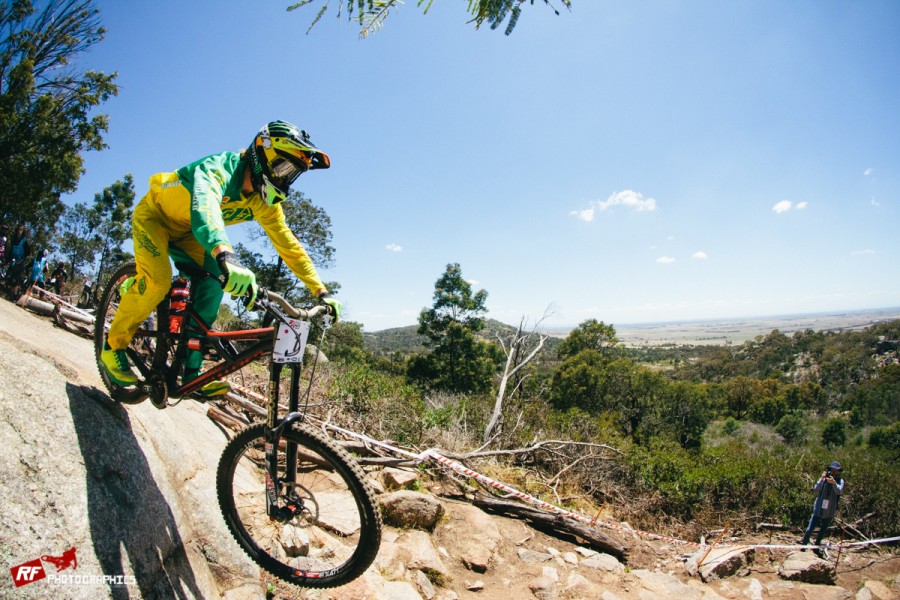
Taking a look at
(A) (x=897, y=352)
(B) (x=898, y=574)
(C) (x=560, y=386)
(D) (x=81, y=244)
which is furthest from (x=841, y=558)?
(A) (x=897, y=352)

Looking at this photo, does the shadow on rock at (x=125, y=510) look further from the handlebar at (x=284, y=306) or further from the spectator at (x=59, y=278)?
the spectator at (x=59, y=278)

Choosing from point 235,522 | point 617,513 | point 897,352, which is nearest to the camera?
point 235,522

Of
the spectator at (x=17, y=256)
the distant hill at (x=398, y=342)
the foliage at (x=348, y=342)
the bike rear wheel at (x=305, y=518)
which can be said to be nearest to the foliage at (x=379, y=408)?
the bike rear wheel at (x=305, y=518)

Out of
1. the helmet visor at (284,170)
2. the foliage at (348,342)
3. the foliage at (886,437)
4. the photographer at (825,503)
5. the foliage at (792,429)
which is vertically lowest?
the foliage at (792,429)

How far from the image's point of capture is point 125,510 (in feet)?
8.13

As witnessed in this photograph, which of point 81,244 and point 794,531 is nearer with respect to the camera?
point 794,531

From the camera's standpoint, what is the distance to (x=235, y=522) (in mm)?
2750

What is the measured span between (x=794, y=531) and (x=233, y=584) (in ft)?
55.9

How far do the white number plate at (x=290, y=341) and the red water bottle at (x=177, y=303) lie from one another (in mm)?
1111

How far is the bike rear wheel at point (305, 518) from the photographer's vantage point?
7.71 feet

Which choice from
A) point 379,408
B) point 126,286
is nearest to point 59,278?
point 379,408

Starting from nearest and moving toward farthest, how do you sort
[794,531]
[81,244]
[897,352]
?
[794,531]
[81,244]
[897,352]

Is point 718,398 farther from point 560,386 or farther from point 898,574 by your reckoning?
point 898,574

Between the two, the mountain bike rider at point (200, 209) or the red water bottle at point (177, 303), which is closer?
the mountain bike rider at point (200, 209)
